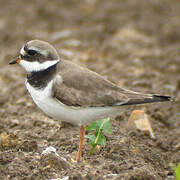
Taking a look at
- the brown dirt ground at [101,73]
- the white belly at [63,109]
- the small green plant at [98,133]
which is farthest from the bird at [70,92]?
the brown dirt ground at [101,73]

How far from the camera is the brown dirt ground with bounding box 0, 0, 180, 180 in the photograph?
5027 millimetres

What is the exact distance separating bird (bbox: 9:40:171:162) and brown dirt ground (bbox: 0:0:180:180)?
56cm

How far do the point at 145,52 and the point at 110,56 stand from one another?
31.3 inches

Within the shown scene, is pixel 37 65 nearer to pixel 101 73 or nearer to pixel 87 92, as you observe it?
pixel 87 92

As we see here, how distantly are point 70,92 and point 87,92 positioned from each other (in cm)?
21

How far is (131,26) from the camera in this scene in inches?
404

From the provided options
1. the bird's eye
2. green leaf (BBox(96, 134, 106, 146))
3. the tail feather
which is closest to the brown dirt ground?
green leaf (BBox(96, 134, 106, 146))

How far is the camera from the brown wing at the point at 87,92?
493 cm

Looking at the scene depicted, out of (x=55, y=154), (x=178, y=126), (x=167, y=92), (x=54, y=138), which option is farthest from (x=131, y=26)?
(x=55, y=154)

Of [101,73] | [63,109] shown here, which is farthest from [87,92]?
[101,73]

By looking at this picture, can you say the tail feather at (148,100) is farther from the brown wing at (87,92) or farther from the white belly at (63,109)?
the white belly at (63,109)

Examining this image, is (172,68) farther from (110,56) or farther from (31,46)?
(31,46)

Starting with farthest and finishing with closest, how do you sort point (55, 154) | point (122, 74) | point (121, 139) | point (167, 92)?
1. point (122, 74)
2. point (167, 92)
3. point (121, 139)
4. point (55, 154)

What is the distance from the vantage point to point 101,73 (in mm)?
8070
